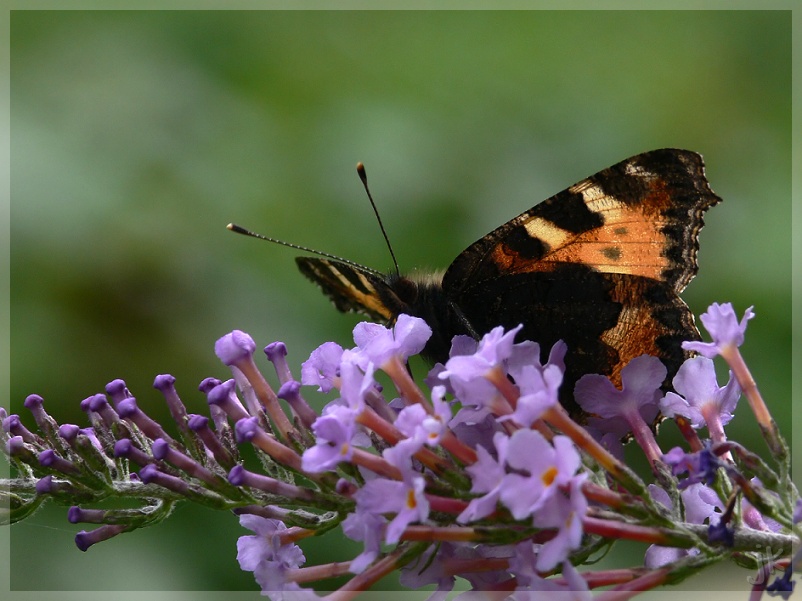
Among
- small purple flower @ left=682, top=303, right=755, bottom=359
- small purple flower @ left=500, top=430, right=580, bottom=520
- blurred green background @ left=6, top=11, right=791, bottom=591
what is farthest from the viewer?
blurred green background @ left=6, top=11, right=791, bottom=591

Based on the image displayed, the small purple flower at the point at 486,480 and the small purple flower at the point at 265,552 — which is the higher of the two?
the small purple flower at the point at 486,480

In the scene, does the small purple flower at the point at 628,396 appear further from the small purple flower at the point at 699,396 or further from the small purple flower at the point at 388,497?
the small purple flower at the point at 388,497

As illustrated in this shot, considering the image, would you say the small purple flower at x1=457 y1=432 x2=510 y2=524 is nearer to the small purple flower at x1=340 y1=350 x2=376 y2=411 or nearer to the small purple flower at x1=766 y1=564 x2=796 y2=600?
the small purple flower at x1=340 y1=350 x2=376 y2=411

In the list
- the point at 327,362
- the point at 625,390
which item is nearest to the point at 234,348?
the point at 327,362

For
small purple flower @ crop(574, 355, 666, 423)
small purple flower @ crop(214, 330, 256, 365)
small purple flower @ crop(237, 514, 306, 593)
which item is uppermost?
small purple flower @ crop(214, 330, 256, 365)

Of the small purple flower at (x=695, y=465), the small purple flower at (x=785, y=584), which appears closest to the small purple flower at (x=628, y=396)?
the small purple flower at (x=695, y=465)

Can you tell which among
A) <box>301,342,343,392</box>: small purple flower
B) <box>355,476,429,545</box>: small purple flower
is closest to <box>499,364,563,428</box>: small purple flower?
<box>355,476,429,545</box>: small purple flower

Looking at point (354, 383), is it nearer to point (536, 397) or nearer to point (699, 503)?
A: point (536, 397)
